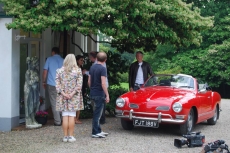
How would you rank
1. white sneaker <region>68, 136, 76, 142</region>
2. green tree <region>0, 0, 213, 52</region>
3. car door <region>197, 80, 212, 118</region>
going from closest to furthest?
white sneaker <region>68, 136, 76, 142</region> < green tree <region>0, 0, 213, 52</region> < car door <region>197, 80, 212, 118</region>

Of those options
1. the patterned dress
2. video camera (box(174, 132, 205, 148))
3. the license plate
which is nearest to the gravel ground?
video camera (box(174, 132, 205, 148))

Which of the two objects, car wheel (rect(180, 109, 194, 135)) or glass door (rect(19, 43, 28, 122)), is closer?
car wheel (rect(180, 109, 194, 135))

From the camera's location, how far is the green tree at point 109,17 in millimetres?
10258

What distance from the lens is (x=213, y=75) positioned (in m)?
32.0

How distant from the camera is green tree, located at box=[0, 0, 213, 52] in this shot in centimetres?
1026

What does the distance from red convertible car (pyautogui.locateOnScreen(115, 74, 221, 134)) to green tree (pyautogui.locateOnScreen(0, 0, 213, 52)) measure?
4.53ft

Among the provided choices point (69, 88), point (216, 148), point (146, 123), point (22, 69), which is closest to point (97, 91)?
point (69, 88)

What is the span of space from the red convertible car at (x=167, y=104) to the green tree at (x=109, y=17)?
1.38m

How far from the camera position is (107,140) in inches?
366

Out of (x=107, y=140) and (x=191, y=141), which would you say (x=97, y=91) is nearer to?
(x=107, y=140)

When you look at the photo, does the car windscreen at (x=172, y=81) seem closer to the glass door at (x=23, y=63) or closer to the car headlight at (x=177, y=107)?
the car headlight at (x=177, y=107)

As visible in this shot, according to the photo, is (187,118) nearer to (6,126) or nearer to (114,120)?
(114,120)

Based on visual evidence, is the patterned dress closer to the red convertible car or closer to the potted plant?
the red convertible car

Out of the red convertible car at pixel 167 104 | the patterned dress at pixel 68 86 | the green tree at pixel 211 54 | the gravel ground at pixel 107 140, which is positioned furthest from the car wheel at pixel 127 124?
the green tree at pixel 211 54
